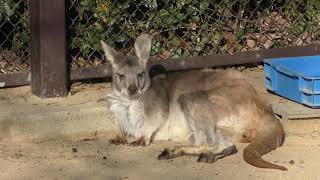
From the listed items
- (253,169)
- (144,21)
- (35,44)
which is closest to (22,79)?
(35,44)

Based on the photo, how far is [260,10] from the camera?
26.5 ft

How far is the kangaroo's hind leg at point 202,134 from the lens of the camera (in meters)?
5.84

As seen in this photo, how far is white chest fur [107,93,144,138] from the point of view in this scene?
247 inches

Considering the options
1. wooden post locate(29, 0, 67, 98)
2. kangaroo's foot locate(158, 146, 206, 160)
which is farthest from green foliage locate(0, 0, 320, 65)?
kangaroo's foot locate(158, 146, 206, 160)

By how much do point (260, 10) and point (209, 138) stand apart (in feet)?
8.40

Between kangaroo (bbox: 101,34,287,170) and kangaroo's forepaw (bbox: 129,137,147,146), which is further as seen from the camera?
kangaroo's forepaw (bbox: 129,137,147,146)

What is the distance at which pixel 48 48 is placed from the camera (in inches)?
263

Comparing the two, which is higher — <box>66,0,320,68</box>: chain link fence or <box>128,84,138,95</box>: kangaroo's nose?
<box>66,0,320,68</box>: chain link fence

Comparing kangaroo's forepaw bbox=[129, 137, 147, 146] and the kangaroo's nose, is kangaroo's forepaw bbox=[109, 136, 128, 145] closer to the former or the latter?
kangaroo's forepaw bbox=[129, 137, 147, 146]

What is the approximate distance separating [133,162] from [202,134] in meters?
0.60

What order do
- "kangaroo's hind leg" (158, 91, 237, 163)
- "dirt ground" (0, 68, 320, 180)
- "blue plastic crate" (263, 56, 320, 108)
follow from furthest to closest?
"blue plastic crate" (263, 56, 320, 108), "kangaroo's hind leg" (158, 91, 237, 163), "dirt ground" (0, 68, 320, 180)

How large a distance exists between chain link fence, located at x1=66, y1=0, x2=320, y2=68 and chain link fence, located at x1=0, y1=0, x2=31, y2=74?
0.41 meters

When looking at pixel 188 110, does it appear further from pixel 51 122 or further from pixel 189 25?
pixel 189 25

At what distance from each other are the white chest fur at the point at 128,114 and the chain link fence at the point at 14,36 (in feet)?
3.95
